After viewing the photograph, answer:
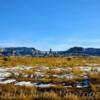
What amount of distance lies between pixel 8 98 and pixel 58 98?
7.80 feet

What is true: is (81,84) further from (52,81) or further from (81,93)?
(81,93)

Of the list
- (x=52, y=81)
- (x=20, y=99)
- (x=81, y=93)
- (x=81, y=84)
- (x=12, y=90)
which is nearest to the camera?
(x=20, y=99)

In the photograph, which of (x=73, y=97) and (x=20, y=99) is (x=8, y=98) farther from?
(x=73, y=97)

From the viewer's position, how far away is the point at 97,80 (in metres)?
22.9

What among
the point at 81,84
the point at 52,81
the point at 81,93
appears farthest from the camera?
the point at 52,81

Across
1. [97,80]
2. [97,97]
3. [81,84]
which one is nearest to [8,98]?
[97,97]

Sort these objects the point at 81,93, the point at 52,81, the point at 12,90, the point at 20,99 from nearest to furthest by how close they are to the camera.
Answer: the point at 20,99 < the point at 81,93 < the point at 12,90 < the point at 52,81

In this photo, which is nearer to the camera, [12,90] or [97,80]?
[12,90]

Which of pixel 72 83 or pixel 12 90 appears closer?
pixel 12 90

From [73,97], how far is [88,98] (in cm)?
71

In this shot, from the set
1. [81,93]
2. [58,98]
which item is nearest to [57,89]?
[81,93]

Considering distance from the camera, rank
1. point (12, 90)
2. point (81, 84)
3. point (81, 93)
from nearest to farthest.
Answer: point (81, 93)
point (12, 90)
point (81, 84)

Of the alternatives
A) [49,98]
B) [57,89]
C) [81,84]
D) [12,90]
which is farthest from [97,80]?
[49,98]

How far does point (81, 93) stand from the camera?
16.7 meters
